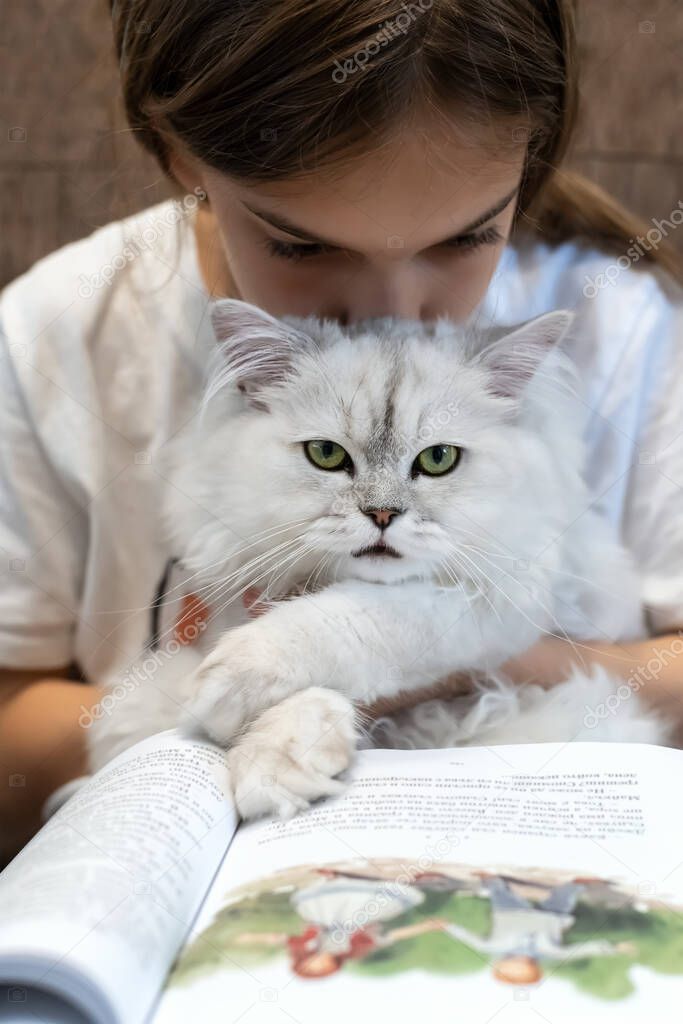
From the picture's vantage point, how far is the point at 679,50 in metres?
1.67

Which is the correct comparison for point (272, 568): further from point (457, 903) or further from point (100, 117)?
point (100, 117)

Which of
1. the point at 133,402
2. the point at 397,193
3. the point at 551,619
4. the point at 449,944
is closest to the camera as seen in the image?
the point at 449,944

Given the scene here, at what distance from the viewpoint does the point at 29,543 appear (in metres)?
1.54

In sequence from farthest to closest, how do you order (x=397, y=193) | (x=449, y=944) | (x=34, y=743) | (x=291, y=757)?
(x=34, y=743) → (x=397, y=193) → (x=291, y=757) → (x=449, y=944)

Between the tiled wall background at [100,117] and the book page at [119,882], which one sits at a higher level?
the tiled wall background at [100,117]

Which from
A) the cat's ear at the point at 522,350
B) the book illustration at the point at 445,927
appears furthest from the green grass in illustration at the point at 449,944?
the cat's ear at the point at 522,350

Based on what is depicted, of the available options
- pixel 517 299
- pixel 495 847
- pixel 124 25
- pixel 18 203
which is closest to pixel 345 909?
pixel 495 847

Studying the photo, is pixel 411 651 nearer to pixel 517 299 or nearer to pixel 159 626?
pixel 159 626

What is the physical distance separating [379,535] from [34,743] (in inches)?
32.7

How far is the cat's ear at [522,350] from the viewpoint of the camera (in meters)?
1.10

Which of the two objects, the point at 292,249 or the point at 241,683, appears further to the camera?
the point at 292,249

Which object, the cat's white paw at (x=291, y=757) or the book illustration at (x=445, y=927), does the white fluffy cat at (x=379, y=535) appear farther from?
the book illustration at (x=445, y=927)

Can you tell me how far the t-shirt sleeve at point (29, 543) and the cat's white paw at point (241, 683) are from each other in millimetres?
615

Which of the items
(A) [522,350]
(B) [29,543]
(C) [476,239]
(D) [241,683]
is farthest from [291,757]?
(B) [29,543]
